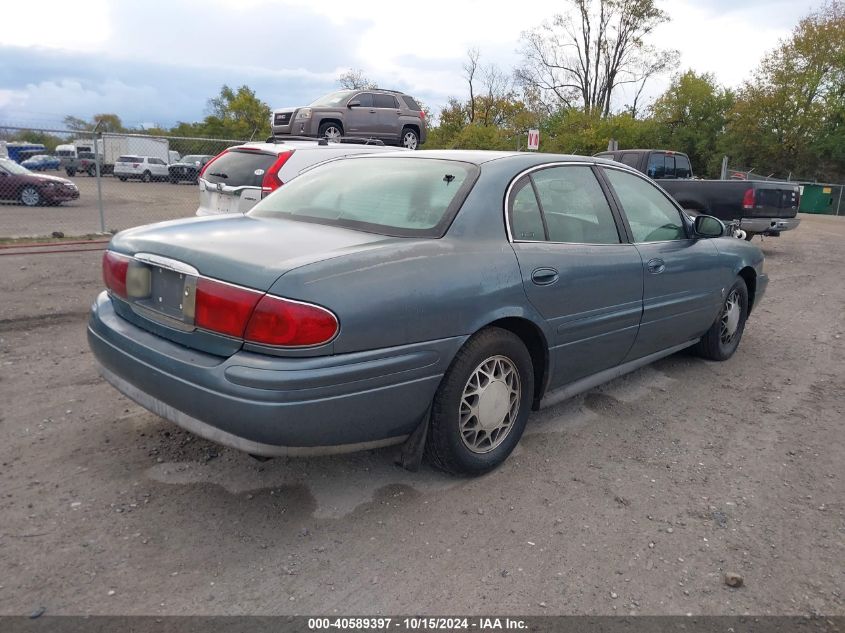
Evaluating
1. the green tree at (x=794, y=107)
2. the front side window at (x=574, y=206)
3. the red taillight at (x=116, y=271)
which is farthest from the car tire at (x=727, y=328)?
the green tree at (x=794, y=107)

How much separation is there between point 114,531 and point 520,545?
1.64 metres

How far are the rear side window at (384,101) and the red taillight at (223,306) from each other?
13.3m

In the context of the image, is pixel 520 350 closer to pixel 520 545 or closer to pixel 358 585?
pixel 520 545

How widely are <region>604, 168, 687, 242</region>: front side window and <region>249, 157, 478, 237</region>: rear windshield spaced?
50.0 inches

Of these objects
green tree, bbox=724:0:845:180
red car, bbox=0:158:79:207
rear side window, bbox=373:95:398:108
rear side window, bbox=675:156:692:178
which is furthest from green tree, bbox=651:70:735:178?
red car, bbox=0:158:79:207

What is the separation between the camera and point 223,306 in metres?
2.55

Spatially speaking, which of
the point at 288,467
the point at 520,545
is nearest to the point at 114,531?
the point at 288,467

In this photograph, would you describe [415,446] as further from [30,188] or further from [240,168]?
[30,188]

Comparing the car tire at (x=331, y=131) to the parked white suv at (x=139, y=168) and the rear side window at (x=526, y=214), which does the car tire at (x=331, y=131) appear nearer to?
the rear side window at (x=526, y=214)

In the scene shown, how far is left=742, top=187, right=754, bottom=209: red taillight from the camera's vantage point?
37.1 ft

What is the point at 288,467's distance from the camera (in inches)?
129

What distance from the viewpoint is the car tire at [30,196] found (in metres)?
17.4

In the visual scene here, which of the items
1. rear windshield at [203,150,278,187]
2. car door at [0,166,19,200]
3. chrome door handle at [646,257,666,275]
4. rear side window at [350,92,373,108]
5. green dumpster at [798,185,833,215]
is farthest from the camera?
green dumpster at [798,185,833,215]

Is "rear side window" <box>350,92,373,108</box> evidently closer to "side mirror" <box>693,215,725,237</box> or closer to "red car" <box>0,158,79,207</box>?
"red car" <box>0,158,79,207</box>
